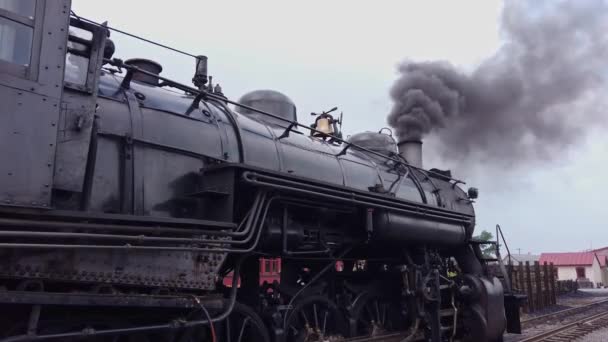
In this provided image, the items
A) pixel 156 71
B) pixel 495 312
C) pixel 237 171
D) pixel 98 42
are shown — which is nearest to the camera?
pixel 98 42

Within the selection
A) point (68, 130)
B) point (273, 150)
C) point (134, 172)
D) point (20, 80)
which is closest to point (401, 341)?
point (273, 150)

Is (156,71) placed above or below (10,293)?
above

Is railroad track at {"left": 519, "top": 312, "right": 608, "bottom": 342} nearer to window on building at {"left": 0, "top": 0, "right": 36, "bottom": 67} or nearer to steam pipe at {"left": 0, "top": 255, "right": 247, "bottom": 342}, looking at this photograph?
steam pipe at {"left": 0, "top": 255, "right": 247, "bottom": 342}

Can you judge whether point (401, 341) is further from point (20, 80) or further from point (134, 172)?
point (20, 80)

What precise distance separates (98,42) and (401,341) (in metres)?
5.36

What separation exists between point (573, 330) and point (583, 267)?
50323mm

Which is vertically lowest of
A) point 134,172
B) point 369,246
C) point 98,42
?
point 369,246

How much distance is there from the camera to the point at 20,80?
10.2ft

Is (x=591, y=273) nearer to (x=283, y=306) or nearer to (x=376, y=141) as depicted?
(x=376, y=141)

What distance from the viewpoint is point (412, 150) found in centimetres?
1029

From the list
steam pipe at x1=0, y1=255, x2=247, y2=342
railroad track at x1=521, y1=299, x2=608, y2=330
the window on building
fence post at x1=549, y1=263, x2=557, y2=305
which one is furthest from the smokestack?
fence post at x1=549, y1=263, x2=557, y2=305

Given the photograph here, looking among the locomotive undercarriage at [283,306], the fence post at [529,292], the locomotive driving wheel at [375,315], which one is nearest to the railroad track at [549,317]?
the fence post at [529,292]

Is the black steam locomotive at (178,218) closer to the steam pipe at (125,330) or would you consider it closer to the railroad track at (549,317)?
the steam pipe at (125,330)

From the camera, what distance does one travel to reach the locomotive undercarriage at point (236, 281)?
3.21m
